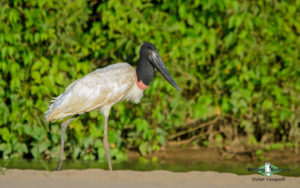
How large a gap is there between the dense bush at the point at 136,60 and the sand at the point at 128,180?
6.66ft

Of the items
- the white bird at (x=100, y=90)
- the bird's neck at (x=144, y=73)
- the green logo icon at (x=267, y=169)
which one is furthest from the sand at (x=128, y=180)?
the bird's neck at (x=144, y=73)

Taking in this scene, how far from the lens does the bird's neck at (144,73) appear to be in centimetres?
681

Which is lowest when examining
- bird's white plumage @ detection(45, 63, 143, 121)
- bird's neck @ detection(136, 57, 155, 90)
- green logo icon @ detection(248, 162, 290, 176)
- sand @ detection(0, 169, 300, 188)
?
sand @ detection(0, 169, 300, 188)

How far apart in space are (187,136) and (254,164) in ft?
5.05

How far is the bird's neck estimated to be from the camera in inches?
268

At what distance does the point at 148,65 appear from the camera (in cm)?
689

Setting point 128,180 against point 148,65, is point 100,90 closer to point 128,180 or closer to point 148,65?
point 148,65

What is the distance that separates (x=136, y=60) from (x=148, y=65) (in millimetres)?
1073

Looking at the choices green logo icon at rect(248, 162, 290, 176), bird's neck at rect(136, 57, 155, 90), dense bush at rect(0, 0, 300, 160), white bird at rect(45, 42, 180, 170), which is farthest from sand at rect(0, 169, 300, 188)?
dense bush at rect(0, 0, 300, 160)

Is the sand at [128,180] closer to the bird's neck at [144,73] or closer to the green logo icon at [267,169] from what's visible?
the green logo icon at [267,169]

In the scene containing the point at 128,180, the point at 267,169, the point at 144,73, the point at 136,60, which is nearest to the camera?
the point at 128,180

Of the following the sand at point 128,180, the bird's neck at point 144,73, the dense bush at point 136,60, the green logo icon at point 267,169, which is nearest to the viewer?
the sand at point 128,180

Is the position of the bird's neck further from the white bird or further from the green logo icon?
the green logo icon

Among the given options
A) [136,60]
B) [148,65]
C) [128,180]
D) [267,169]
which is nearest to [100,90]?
[148,65]
